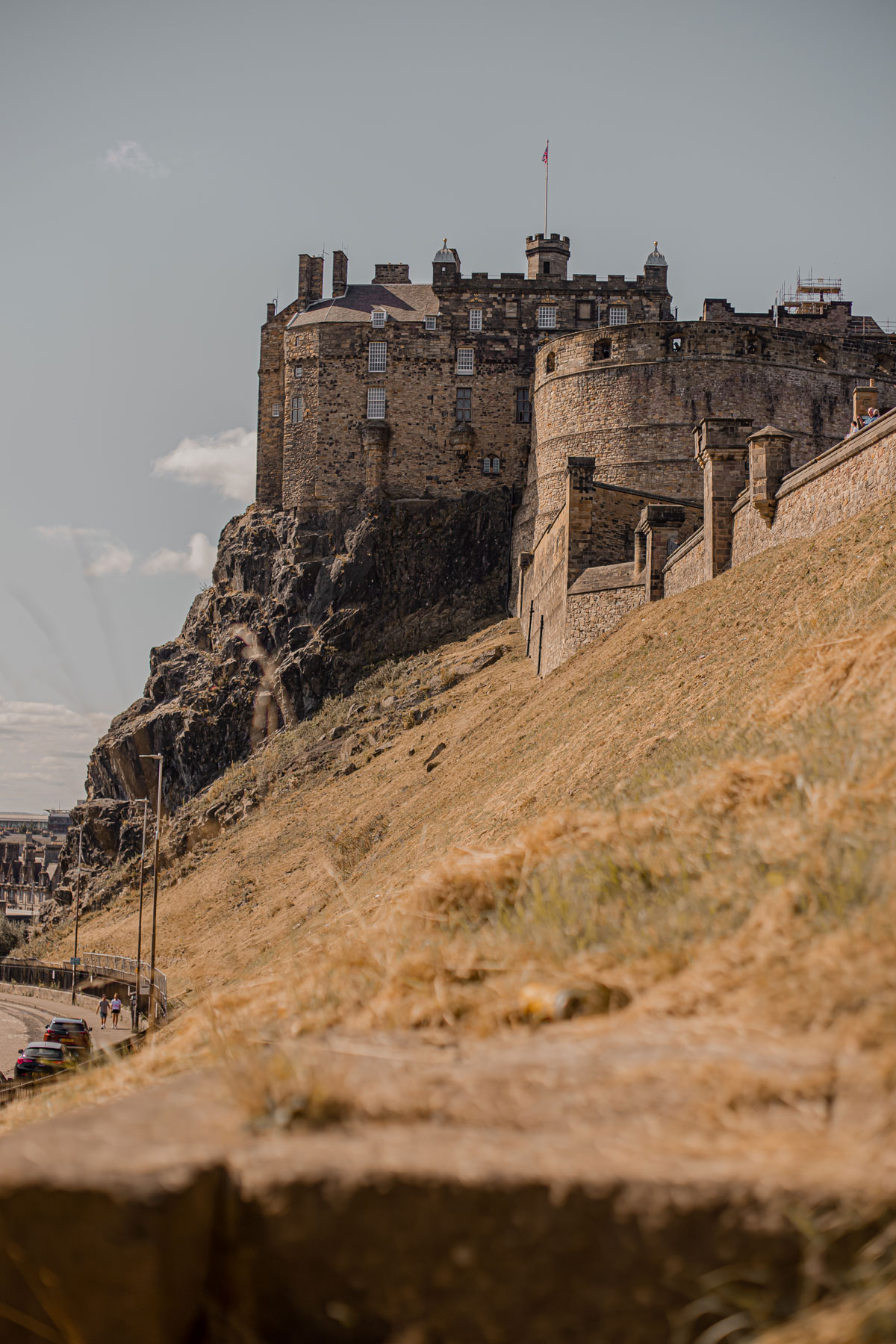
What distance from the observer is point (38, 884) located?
106 metres

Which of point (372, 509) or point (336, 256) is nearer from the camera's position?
point (372, 509)

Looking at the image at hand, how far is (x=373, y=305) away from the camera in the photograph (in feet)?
179

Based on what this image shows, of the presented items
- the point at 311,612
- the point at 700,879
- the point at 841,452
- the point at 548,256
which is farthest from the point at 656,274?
the point at 700,879

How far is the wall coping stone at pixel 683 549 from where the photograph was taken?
77.1ft

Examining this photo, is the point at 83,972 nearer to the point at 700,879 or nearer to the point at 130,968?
the point at 130,968

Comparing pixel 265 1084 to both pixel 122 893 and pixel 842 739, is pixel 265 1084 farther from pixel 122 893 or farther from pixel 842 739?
pixel 122 893

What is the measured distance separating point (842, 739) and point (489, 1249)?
3756 millimetres

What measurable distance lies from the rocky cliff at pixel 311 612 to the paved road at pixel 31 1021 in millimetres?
15500

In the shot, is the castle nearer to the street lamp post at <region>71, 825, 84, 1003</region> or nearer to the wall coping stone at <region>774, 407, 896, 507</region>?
the wall coping stone at <region>774, 407, 896, 507</region>

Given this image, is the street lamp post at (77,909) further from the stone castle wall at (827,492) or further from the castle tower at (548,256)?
the castle tower at (548,256)

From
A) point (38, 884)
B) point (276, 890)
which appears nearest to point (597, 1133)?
point (276, 890)

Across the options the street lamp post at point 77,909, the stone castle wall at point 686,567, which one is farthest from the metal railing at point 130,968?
the stone castle wall at point 686,567

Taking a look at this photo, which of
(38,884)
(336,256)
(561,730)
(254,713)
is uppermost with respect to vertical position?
(336,256)

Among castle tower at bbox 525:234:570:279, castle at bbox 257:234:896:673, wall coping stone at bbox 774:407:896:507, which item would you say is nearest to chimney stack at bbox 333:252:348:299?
castle at bbox 257:234:896:673
